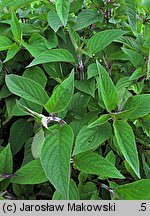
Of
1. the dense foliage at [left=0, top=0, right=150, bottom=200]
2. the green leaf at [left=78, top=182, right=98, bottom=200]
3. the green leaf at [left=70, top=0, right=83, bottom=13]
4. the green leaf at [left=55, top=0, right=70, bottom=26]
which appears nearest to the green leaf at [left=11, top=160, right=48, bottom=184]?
the dense foliage at [left=0, top=0, right=150, bottom=200]

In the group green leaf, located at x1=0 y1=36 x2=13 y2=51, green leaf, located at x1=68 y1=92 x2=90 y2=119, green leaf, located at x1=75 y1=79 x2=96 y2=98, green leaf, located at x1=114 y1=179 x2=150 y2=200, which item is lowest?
green leaf, located at x1=114 y1=179 x2=150 y2=200

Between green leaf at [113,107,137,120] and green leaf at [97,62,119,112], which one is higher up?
green leaf at [97,62,119,112]

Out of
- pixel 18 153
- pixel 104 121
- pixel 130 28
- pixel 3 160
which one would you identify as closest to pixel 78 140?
pixel 104 121

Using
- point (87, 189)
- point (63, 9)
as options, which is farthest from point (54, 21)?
point (87, 189)

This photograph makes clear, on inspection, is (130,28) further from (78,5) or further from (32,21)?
(32,21)

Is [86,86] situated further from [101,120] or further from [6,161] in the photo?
[6,161]

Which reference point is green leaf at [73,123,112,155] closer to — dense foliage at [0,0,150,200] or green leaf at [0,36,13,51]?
dense foliage at [0,0,150,200]

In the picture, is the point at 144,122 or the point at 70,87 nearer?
the point at 70,87
